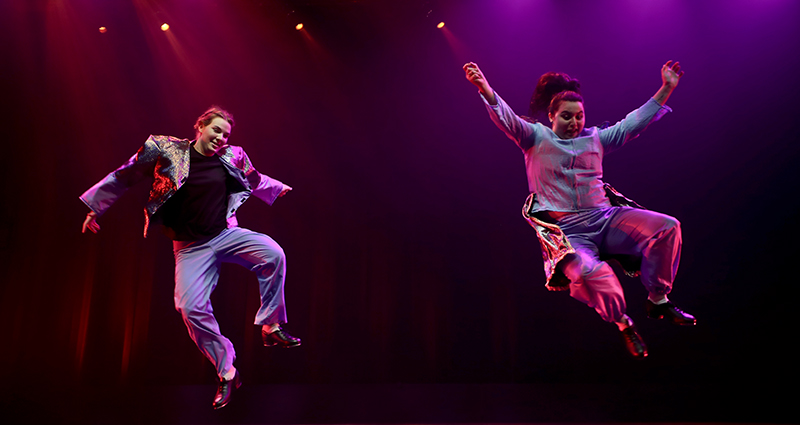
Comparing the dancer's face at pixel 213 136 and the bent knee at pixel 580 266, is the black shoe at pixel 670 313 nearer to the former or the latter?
the bent knee at pixel 580 266

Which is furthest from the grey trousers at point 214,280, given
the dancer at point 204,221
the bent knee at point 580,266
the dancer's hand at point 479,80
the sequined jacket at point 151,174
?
the bent knee at point 580,266

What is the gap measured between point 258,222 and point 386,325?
4.90 feet

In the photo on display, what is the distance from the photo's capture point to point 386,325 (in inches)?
153

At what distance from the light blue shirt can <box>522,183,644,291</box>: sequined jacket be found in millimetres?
74

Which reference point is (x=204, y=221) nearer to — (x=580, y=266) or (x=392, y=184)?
(x=392, y=184)

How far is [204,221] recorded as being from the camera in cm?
269

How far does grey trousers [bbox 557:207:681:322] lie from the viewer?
7.07ft

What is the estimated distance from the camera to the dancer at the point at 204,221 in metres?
2.54

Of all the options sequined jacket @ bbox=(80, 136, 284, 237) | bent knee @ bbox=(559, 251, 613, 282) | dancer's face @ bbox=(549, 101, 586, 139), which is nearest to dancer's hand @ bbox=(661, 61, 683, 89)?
dancer's face @ bbox=(549, 101, 586, 139)

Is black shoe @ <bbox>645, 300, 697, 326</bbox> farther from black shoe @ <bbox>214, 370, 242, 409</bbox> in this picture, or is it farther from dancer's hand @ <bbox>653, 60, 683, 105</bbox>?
black shoe @ <bbox>214, 370, 242, 409</bbox>

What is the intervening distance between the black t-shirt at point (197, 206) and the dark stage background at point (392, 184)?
134 centimetres
